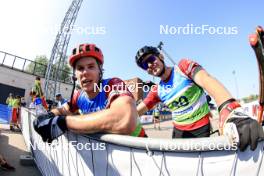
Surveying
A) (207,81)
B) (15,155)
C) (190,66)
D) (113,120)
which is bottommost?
(15,155)

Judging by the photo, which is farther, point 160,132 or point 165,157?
point 160,132

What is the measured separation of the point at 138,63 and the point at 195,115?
103 centimetres

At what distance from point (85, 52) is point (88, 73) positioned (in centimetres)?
21

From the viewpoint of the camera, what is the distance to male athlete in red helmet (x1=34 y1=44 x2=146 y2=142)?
4.85 feet

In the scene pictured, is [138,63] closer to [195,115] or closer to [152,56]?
[152,56]

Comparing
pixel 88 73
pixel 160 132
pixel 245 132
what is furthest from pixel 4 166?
pixel 160 132

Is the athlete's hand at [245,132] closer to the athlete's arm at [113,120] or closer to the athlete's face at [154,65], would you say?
the athlete's arm at [113,120]

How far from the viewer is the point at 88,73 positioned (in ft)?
7.22

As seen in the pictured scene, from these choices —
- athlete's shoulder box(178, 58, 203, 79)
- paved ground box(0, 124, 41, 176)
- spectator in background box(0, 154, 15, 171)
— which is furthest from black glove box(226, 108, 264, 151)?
spectator in background box(0, 154, 15, 171)

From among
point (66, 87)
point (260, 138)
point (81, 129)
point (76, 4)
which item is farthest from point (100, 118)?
point (76, 4)

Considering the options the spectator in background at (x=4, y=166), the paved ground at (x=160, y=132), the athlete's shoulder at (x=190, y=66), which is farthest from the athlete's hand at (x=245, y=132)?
the paved ground at (x=160, y=132)

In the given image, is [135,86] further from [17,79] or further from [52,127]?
[17,79]

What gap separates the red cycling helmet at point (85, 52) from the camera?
222 cm

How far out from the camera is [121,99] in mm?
1609
